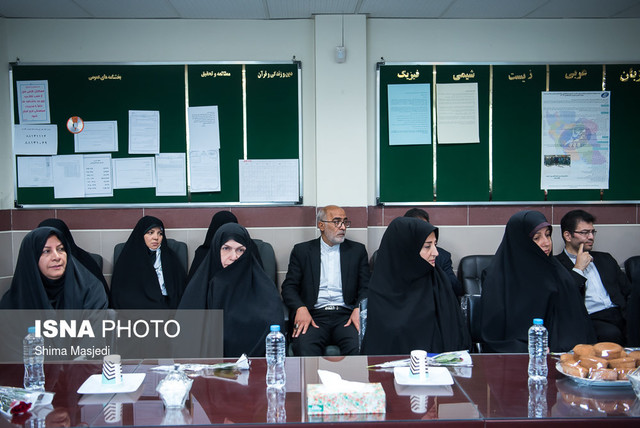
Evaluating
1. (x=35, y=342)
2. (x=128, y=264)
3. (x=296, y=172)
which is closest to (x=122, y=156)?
(x=128, y=264)

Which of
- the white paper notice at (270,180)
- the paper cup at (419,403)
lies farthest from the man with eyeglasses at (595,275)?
the paper cup at (419,403)

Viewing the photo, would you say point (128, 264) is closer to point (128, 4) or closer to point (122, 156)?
point (122, 156)

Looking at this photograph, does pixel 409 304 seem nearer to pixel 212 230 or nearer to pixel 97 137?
pixel 212 230

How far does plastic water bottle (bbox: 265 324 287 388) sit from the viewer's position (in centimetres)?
178

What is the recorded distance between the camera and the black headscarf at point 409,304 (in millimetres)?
2506

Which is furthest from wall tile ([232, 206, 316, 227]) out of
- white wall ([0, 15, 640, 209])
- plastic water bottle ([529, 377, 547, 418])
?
plastic water bottle ([529, 377, 547, 418])

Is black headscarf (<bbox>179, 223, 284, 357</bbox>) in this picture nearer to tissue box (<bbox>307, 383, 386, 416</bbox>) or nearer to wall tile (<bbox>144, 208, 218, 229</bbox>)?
tissue box (<bbox>307, 383, 386, 416</bbox>)

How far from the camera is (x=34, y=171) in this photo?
13.5 feet

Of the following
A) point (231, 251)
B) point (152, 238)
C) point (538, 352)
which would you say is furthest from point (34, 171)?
point (538, 352)

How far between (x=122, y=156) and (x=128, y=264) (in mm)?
878

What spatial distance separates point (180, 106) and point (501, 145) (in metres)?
2.58

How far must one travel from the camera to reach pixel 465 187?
167 inches

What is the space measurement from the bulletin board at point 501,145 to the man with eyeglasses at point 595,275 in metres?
0.64

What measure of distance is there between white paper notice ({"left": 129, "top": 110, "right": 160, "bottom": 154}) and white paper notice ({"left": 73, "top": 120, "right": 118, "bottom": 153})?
5.2 inches
